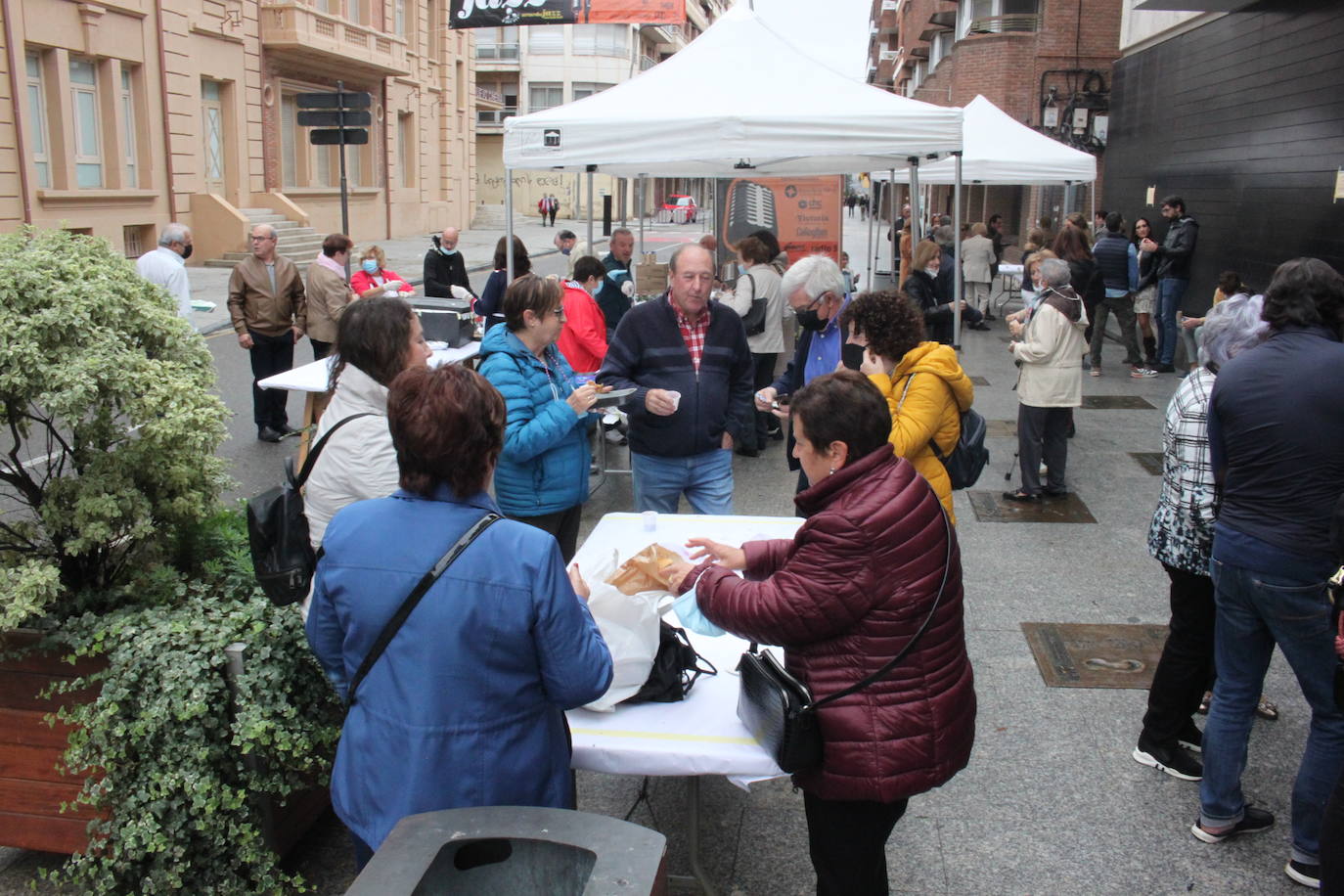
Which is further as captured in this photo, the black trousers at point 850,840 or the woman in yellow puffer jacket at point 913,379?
the woman in yellow puffer jacket at point 913,379

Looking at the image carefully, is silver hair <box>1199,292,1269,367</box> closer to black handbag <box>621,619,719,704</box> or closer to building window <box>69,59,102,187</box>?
black handbag <box>621,619,719,704</box>

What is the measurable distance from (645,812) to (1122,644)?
2739 millimetres

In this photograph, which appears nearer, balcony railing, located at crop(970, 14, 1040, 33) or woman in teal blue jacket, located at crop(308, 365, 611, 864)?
woman in teal blue jacket, located at crop(308, 365, 611, 864)

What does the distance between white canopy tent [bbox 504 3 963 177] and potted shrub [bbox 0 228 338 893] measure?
446cm

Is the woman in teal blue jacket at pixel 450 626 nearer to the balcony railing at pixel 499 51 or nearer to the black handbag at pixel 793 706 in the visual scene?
the black handbag at pixel 793 706

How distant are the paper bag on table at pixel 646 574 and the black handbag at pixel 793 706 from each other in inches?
14.7

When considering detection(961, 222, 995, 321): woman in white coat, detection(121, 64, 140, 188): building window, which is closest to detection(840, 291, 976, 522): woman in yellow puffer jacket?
detection(961, 222, 995, 321): woman in white coat

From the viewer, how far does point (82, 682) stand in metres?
3.10

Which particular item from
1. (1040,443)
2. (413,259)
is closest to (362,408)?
(1040,443)

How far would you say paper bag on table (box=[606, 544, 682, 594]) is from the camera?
2865mm

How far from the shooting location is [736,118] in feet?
23.4

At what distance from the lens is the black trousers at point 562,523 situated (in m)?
4.32

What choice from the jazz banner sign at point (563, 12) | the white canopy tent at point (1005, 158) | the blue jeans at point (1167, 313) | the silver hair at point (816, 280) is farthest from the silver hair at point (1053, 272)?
the jazz banner sign at point (563, 12)

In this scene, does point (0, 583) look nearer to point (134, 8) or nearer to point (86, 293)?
point (86, 293)
